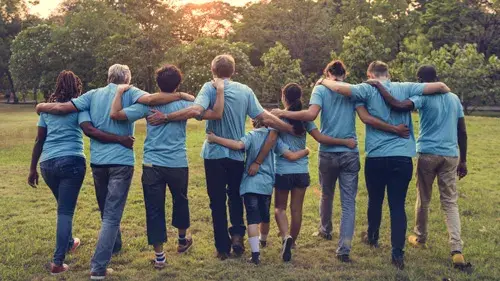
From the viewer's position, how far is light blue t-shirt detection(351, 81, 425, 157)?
4797 millimetres

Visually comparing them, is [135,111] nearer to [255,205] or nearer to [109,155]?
[109,155]

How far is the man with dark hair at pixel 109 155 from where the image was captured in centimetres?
454

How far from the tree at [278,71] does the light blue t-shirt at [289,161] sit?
27329mm

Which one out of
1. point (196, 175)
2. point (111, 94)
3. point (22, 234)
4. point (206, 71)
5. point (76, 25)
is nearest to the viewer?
point (111, 94)

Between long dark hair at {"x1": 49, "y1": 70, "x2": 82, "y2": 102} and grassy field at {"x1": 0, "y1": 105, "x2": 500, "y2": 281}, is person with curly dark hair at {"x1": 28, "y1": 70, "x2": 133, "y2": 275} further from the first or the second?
grassy field at {"x1": 0, "y1": 105, "x2": 500, "y2": 281}

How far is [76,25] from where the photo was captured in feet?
137

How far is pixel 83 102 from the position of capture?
4.66 m

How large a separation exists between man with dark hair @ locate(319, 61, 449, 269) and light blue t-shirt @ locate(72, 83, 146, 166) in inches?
79.5

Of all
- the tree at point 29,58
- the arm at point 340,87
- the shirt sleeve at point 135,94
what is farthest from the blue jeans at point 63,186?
the tree at point 29,58

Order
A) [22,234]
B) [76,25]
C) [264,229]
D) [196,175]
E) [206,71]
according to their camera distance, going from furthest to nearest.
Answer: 1. [76,25]
2. [206,71]
3. [196,175]
4. [22,234]
5. [264,229]

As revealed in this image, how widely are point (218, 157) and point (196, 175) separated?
18.0ft

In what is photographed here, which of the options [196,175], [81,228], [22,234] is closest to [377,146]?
[81,228]

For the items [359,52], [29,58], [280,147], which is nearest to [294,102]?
[280,147]

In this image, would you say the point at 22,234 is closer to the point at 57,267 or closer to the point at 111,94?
the point at 57,267
